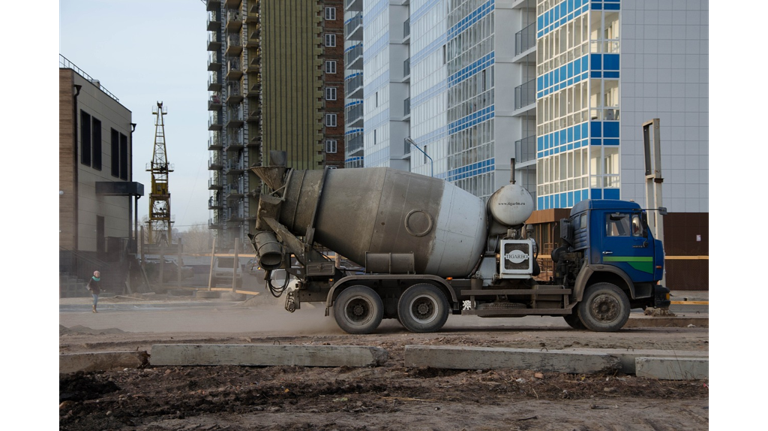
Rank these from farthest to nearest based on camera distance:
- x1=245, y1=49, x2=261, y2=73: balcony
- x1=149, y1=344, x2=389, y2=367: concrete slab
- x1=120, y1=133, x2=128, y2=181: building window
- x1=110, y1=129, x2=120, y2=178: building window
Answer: x1=245, y1=49, x2=261, y2=73: balcony
x1=120, y1=133, x2=128, y2=181: building window
x1=110, y1=129, x2=120, y2=178: building window
x1=149, y1=344, x2=389, y2=367: concrete slab

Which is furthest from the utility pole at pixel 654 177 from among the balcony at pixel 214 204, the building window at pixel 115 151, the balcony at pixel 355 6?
the balcony at pixel 214 204

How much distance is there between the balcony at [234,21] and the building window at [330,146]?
19.4 meters

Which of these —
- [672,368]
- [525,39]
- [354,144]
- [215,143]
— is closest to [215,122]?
[215,143]

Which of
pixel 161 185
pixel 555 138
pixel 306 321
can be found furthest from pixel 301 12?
pixel 306 321

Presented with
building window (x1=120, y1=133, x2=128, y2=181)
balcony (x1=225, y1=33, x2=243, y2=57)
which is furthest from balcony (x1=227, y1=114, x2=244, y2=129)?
building window (x1=120, y1=133, x2=128, y2=181)

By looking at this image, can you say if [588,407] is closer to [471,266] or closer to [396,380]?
[396,380]

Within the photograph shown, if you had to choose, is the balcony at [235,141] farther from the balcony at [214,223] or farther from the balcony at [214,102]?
the balcony at [214,223]

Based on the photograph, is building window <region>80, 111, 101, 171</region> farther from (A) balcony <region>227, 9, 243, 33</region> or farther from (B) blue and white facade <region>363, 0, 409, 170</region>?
(A) balcony <region>227, 9, 243, 33</region>

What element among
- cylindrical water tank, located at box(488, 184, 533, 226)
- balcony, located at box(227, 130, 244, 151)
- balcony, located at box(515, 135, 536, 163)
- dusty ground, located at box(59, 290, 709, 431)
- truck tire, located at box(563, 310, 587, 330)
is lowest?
truck tire, located at box(563, 310, 587, 330)

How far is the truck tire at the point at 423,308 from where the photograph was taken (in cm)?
1755

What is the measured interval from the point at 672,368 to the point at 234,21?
99.2 metres

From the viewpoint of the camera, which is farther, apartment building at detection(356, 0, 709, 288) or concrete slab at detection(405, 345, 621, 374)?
apartment building at detection(356, 0, 709, 288)

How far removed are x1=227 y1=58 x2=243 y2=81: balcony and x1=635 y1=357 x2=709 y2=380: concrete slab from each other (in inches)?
3789

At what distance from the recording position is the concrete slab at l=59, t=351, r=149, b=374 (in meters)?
11.3
